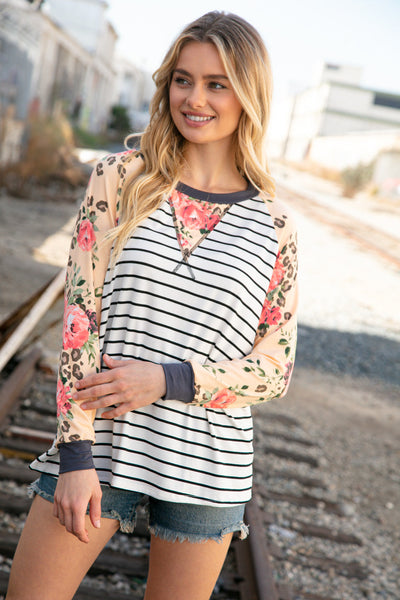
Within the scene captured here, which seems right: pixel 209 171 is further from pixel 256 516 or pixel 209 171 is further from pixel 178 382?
pixel 256 516

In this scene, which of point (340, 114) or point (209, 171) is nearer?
point (209, 171)

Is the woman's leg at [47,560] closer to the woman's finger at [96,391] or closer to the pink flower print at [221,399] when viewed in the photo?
the woman's finger at [96,391]

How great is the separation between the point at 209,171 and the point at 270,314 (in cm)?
48

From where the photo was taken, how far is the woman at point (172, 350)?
1.62 metres

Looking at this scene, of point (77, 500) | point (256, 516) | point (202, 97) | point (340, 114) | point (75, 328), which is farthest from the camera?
point (340, 114)

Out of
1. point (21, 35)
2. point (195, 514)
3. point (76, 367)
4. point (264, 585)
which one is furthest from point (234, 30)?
point (21, 35)

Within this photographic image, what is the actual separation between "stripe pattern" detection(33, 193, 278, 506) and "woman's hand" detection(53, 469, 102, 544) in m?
0.08

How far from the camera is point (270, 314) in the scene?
183cm

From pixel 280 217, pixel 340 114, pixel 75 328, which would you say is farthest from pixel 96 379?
pixel 340 114

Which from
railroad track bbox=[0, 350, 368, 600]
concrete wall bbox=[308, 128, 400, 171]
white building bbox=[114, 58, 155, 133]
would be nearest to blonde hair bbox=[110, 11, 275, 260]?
railroad track bbox=[0, 350, 368, 600]

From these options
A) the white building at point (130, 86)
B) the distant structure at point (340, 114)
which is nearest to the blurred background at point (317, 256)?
the distant structure at point (340, 114)

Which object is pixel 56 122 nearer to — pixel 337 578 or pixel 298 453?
pixel 298 453

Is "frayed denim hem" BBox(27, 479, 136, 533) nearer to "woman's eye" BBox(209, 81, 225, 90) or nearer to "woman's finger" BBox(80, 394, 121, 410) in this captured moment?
"woman's finger" BBox(80, 394, 121, 410)

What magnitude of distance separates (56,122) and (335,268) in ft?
29.0
